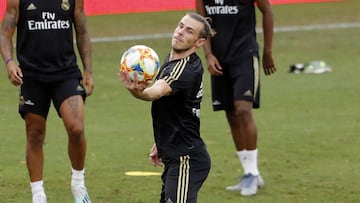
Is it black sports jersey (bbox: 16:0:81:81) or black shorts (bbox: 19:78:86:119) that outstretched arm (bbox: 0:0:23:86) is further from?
black shorts (bbox: 19:78:86:119)

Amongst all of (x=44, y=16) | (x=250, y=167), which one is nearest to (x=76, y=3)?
(x=44, y=16)

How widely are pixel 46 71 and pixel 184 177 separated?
234cm

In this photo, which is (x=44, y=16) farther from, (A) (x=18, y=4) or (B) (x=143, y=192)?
(B) (x=143, y=192)

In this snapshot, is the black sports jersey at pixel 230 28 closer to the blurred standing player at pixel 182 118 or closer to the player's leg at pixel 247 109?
the player's leg at pixel 247 109

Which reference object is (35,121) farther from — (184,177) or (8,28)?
(184,177)

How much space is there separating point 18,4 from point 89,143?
13.5 feet

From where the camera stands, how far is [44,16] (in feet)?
31.7

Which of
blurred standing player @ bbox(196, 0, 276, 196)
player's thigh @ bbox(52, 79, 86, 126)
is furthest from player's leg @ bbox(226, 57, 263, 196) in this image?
player's thigh @ bbox(52, 79, 86, 126)

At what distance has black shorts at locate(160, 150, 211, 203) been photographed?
7945 millimetres

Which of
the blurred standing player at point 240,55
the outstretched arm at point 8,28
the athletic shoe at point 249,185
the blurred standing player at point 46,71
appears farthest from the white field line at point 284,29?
the outstretched arm at point 8,28

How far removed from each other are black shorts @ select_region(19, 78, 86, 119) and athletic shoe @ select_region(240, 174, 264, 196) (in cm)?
199

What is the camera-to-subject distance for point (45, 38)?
968 cm

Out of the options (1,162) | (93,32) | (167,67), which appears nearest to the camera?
(167,67)

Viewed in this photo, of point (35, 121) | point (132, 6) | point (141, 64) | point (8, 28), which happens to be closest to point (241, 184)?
point (35, 121)
